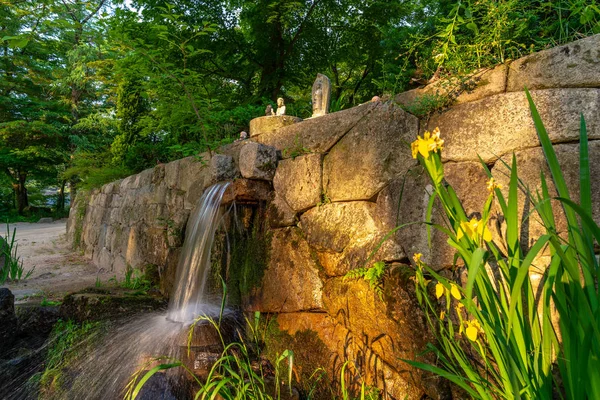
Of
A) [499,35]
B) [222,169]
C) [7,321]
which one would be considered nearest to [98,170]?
[7,321]

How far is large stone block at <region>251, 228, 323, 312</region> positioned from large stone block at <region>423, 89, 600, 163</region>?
1143 millimetres

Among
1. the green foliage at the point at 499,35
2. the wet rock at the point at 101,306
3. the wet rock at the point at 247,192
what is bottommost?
the wet rock at the point at 101,306

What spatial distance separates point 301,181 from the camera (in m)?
2.71

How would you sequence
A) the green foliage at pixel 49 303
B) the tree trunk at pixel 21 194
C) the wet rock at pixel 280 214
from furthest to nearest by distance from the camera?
the tree trunk at pixel 21 194
the green foliage at pixel 49 303
the wet rock at pixel 280 214

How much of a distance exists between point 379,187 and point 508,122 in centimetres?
76

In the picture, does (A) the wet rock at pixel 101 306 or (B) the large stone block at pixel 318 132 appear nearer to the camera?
(B) the large stone block at pixel 318 132

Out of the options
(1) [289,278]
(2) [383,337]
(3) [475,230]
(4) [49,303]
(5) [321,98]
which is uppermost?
(5) [321,98]

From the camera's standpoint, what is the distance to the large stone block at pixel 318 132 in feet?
8.11

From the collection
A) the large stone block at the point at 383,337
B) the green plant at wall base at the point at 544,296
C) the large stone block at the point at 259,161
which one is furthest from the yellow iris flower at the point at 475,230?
the large stone block at the point at 259,161

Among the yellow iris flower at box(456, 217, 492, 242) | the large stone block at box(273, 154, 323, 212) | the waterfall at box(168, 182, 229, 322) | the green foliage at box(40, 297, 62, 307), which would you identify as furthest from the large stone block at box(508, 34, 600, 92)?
the green foliage at box(40, 297, 62, 307)

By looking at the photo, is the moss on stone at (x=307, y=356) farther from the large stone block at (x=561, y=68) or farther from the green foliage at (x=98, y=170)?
the green foliage at (x=98, y=170)

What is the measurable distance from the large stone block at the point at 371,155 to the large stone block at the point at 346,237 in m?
0.09

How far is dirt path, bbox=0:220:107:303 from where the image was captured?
4.18m

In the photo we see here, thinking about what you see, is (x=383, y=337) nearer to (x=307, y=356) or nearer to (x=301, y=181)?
(x=307, y=356)
